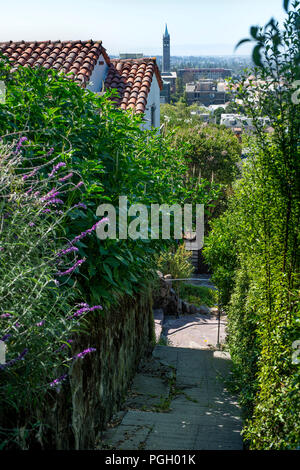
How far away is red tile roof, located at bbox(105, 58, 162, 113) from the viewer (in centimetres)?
1379

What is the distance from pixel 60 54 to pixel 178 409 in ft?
38.7

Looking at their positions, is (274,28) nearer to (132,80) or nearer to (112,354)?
(112,354)

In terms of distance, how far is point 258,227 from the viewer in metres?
4.55

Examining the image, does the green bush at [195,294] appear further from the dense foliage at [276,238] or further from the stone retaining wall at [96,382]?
the dense foliage at [276,238]

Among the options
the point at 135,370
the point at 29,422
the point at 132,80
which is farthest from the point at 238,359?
the point at 132,80

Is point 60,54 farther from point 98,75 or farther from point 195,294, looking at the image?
point 195,294

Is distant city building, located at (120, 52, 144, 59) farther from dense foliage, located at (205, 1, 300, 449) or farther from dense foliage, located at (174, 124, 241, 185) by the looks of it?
dense foliage, located at (205, 1, 300, 449)

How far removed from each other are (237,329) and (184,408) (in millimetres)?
1371

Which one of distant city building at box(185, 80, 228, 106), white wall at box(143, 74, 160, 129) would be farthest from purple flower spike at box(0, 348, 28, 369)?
distant city building at box(185, 80, 228, 106)

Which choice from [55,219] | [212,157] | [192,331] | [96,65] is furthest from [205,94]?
[55,219]

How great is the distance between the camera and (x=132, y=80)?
15.1 m

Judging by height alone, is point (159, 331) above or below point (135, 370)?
below

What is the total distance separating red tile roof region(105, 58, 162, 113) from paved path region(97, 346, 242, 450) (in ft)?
25.6

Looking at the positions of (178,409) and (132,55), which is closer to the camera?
(178,409)
